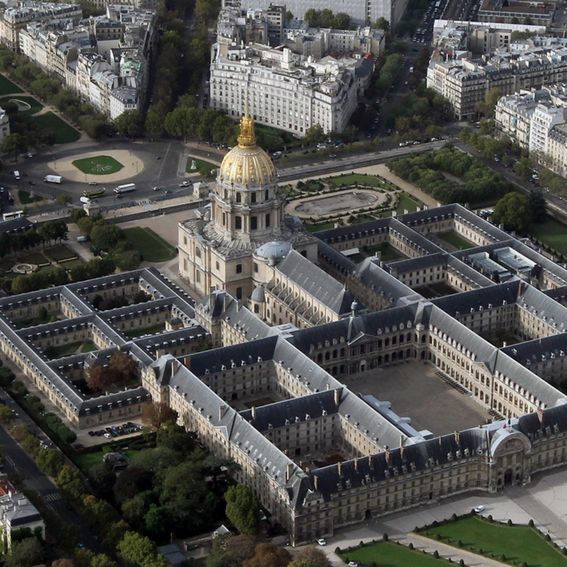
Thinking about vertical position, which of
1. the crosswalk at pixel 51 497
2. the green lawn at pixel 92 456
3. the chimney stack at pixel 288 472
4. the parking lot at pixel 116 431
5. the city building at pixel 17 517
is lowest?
the parking lot at pixel 116 431

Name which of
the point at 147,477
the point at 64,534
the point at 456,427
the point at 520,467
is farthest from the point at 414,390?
the point at 64,534

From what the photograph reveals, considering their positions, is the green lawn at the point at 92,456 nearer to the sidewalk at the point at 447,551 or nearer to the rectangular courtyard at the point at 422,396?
the rectangular courtyard at the point at 422,396

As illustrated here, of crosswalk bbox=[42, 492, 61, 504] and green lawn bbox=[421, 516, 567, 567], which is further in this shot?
crosswalk bbox=[42, 492, 61, 504]

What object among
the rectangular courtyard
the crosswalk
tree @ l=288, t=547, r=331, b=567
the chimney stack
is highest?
the chimney stack

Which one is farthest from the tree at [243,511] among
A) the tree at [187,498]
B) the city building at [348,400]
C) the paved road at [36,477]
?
the paved road at [36,477]

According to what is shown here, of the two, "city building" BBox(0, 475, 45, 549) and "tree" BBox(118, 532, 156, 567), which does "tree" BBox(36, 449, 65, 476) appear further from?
"tree" BBox(118, 532, 156, 567)

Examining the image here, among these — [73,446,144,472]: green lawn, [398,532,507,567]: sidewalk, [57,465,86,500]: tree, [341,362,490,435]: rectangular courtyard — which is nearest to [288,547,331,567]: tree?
[398,532,507,567]: sidewalk
